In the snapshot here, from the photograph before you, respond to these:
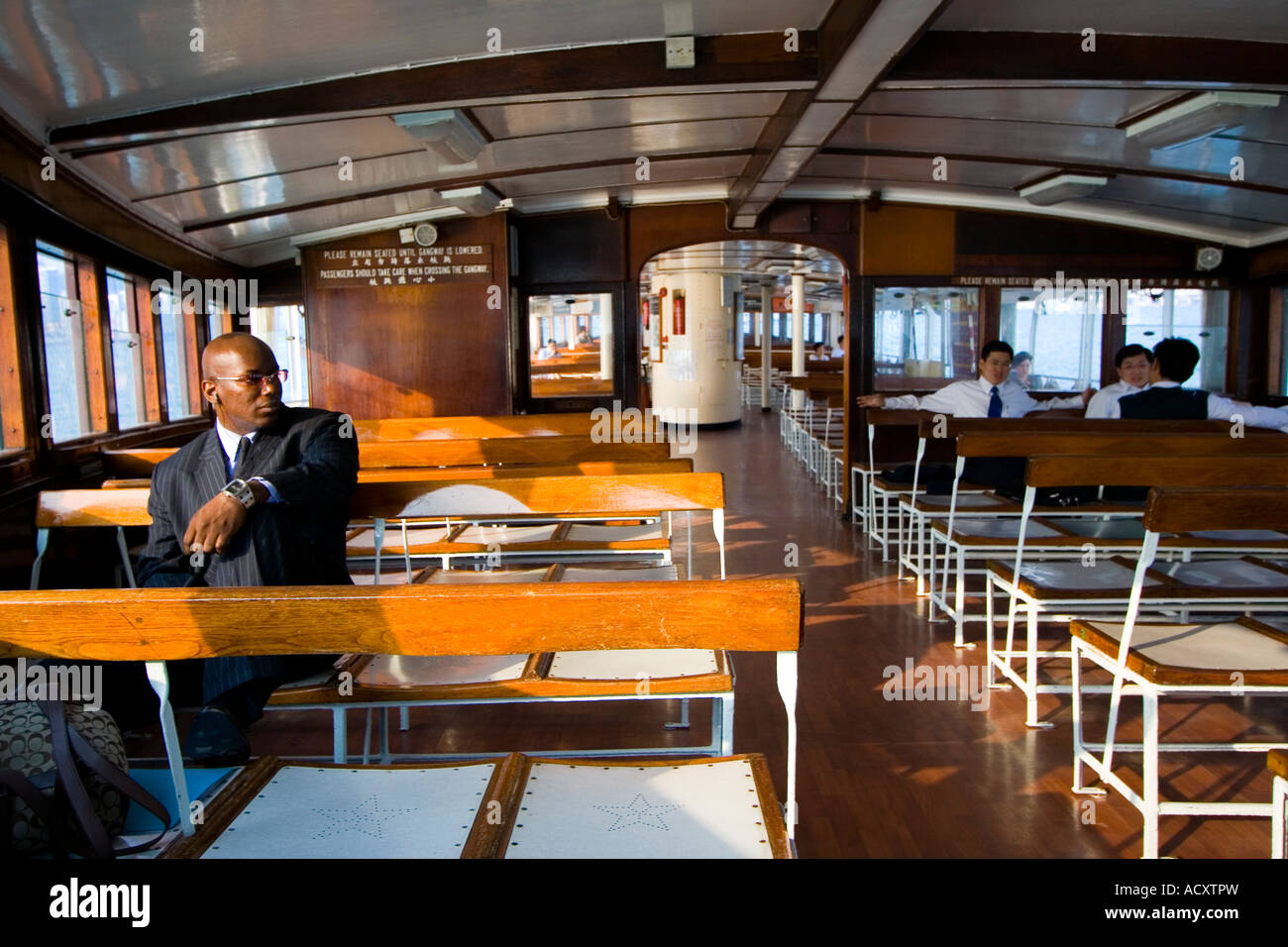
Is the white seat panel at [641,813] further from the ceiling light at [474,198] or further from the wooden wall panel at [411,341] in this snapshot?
the wooden wall panel at [411,341]

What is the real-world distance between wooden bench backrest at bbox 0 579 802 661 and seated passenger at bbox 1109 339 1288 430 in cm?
414

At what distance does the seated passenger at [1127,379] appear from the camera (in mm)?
5676

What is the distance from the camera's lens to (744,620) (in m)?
1.66

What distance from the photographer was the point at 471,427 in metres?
5.94

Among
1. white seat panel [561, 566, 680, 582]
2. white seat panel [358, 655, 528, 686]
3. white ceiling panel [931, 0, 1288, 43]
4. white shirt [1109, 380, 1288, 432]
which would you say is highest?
white ceiling panel [931, 0, 1288, 43]

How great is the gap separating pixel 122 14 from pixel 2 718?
231 cm

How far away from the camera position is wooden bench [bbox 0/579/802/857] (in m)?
1.62

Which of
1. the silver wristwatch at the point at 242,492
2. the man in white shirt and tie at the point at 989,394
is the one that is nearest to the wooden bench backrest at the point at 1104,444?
the man in white shirt and tie at the point at 989,394

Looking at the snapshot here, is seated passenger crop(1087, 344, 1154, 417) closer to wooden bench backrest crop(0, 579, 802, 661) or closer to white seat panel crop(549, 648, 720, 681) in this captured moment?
white seat panel crop(549, 648, 720, 681)

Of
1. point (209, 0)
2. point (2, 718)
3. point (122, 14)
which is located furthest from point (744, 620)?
point (122, 14)

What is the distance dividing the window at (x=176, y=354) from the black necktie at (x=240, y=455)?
14.1 feet

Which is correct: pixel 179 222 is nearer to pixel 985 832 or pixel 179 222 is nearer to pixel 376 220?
pixel 376 220

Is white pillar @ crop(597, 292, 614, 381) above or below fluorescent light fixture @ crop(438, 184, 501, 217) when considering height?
below

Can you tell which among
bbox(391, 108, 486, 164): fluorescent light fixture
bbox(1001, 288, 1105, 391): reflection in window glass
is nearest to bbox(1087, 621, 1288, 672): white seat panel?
bbox(391, 108, 486, 164): fluorescent light fixture
